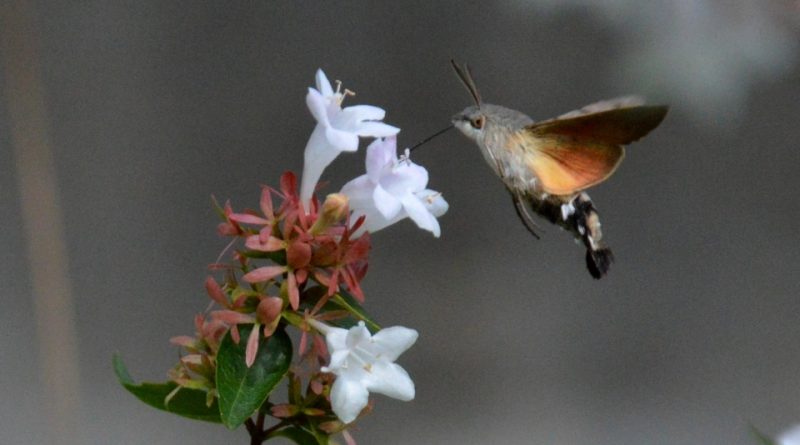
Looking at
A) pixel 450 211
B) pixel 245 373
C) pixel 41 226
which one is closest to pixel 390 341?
pixel 245 373

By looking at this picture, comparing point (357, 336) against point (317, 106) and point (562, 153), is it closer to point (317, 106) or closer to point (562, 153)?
point (317, 106)

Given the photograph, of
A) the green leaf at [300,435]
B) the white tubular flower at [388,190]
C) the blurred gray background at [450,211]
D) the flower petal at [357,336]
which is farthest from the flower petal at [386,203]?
the blurred gray background at [450,211]

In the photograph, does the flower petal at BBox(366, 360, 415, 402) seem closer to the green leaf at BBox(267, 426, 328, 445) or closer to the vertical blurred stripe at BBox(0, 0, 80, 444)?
the green leaf at BBox(267, 426, 328, 445)

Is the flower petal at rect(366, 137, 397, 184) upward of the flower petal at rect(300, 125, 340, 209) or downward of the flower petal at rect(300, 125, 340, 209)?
downward

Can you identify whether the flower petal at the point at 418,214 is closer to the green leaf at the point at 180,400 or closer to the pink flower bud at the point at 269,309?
the pink flower bud at the point at 269,309

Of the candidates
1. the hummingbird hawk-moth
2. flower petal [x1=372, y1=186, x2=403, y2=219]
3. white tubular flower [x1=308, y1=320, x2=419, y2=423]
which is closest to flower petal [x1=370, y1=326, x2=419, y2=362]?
white tubular flower [x1=308, y1=320, x2=419, y2=423]

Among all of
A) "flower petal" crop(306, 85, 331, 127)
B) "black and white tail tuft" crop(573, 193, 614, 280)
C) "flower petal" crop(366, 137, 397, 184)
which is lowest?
"black and white tail tuft" crop(573, 193, 614, 280)

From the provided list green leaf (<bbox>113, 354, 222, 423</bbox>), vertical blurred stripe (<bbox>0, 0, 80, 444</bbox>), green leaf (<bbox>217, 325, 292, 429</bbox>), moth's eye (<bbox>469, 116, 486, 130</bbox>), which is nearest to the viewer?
green leaf (<bbox>217, 325, 292, 429</bbox>)

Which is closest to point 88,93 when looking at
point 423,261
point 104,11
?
point 104,11
